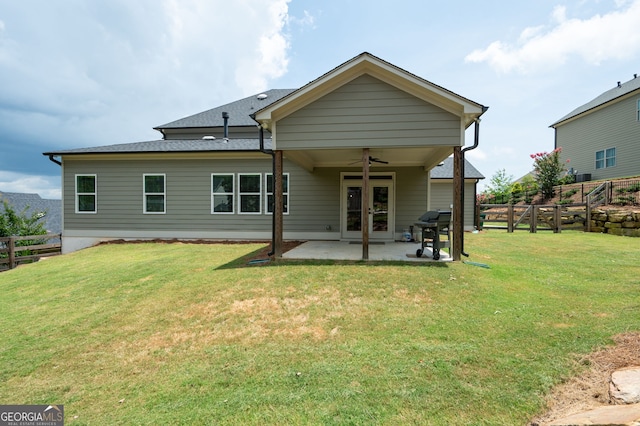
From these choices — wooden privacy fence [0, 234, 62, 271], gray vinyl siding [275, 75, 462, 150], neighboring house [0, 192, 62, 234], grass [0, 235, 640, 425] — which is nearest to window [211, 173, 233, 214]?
grass [0, 235, 640, 425]

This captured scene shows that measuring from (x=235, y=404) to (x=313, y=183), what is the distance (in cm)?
879

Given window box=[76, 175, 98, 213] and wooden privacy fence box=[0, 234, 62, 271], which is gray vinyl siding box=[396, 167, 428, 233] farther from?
wooden privacy fence box=[0, 234, 62, 271]

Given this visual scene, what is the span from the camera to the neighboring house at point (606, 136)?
1634cm

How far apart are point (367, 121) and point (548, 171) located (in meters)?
18.7

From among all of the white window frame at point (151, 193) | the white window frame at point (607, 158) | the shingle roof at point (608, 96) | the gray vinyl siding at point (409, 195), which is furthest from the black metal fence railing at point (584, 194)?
the white window frame at point (151, 193)

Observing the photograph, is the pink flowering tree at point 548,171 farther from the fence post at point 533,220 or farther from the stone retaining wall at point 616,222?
the fence post at point 533,220

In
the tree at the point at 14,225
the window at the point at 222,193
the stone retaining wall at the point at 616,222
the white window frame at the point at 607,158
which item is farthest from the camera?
the white window frame at the point at 607,158

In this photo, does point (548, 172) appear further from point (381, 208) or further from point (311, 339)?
point (311, 339)

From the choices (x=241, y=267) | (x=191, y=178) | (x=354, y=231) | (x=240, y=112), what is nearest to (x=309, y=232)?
(x=354, y=231)

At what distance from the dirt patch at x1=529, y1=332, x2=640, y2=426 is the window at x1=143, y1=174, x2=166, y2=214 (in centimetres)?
1226

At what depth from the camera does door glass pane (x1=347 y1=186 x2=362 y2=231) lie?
10.1 m

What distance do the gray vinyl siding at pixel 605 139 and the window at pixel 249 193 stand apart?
69.1 ft

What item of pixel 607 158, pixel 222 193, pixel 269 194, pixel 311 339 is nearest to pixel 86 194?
pixel 222 193

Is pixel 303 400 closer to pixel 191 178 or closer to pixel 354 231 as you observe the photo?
pixel 354 231
